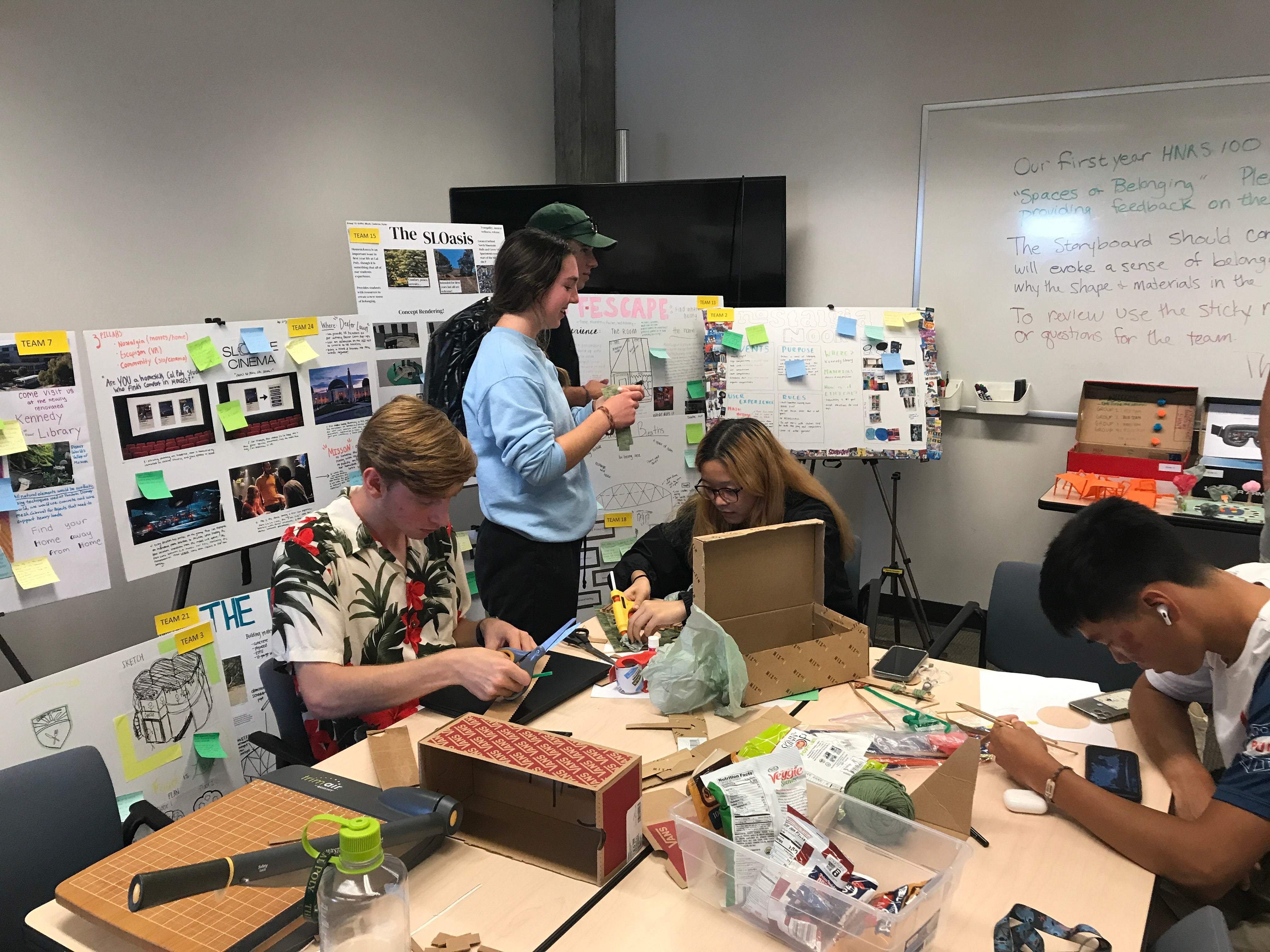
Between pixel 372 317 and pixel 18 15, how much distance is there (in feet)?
4.05

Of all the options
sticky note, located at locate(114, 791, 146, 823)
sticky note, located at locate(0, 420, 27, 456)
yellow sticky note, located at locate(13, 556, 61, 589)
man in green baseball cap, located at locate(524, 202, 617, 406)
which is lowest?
sticky note, located at locate(114, 791, 146, 823)

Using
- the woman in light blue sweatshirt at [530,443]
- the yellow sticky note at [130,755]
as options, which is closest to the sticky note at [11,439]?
the yellow sticky note at [130,755]

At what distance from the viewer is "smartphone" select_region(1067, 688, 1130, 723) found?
1641mm

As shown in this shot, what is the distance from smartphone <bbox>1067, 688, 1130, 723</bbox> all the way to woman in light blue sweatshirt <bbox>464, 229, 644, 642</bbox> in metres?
1.28

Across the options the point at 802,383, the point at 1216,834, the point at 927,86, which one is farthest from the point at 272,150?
the point at 1216,834

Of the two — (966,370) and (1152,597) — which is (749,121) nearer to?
(966,370)

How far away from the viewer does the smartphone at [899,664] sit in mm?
1794

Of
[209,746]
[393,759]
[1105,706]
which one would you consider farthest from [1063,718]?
[209,746]

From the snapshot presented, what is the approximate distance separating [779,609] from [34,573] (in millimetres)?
1816

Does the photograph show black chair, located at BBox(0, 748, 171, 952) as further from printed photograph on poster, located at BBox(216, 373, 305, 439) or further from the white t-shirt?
the white t-shirt

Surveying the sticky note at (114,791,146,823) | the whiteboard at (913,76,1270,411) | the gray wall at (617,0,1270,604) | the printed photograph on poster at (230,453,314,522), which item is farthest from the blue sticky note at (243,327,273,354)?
the whiteboard at (913,76,1270,411)

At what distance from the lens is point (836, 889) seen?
1.05m

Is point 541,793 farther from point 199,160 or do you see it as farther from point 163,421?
point 199,160

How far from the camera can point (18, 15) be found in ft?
7.91
